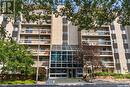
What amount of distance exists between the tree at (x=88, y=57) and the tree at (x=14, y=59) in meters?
11.8

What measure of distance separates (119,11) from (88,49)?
3745 centimetres

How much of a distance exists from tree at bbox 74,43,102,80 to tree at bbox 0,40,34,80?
38.6 ft

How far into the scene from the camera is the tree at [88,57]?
54781mm

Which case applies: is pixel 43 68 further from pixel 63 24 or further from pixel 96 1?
pixel 96 1

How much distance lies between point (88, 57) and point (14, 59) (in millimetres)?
15096

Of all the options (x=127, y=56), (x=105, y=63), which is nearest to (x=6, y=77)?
(x=105, y=63)

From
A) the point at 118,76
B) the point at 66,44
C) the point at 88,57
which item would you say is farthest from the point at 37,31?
the point at 118,76

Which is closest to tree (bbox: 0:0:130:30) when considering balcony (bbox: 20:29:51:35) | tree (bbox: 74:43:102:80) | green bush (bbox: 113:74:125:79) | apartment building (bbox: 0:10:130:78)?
tree (bbox: 74:43:102:80)

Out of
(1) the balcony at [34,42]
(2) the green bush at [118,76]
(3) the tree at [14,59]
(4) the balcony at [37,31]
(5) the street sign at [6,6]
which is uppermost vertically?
(4) the balcony at [37,31]

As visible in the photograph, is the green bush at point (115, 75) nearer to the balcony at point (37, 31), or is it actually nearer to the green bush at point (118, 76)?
the green bush at point (118, 76)

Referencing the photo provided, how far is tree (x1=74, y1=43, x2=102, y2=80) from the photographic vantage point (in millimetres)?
54781

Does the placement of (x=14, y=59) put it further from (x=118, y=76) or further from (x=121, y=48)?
(x=121, y=48)

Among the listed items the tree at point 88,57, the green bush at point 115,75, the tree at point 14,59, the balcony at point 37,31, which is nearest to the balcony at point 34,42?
the balcony at point 37,31

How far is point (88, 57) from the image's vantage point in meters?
55.0
